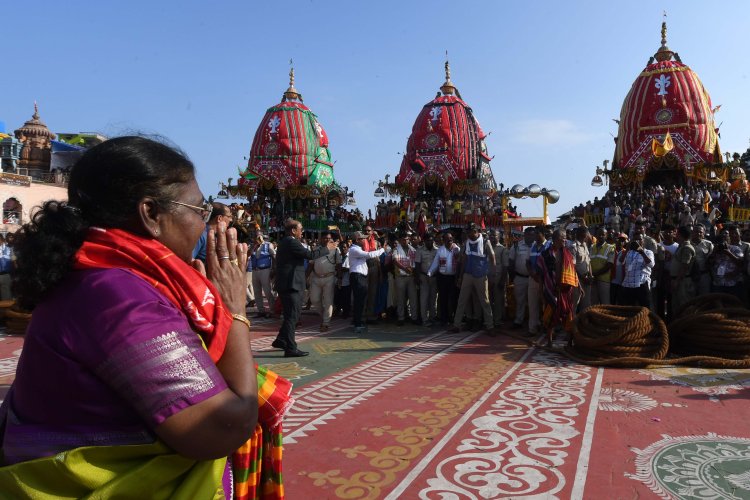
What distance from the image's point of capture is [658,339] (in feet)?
18.0

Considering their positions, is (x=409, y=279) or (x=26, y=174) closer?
(x=409, y=279)

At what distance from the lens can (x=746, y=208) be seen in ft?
62.4

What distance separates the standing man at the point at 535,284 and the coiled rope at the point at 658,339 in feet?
3.63

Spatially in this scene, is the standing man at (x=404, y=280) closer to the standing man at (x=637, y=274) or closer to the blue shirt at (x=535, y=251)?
the blue shirt at (x=535, y=251)

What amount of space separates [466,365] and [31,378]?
4.71 metres

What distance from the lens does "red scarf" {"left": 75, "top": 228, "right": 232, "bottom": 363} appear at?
3.59 feet

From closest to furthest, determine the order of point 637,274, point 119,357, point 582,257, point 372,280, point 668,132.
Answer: point 119,357, point 637,274, point 582,257, point 372,280, point 668,132

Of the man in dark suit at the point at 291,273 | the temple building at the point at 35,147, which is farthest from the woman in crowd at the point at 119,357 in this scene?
the temple building at the point at 35,147

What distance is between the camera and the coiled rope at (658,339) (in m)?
5.21

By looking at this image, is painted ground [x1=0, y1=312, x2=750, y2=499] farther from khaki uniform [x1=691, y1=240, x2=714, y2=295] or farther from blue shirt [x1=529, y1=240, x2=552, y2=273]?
khaki uniform [x1=691, y1=240, x2=714, y2=295]

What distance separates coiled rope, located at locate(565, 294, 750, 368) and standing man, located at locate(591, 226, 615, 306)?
1812mm

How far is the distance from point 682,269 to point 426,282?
3.68 meters

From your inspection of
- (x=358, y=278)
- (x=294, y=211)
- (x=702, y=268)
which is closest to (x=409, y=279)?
(x=358, y=278)

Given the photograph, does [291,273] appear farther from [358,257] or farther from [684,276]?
[684,276]
